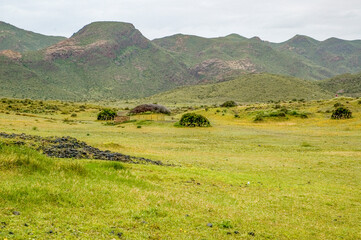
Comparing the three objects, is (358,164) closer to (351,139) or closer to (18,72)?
(351,139)

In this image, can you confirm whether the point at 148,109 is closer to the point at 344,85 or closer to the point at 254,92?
the point at 254,92

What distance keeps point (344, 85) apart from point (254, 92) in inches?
1935

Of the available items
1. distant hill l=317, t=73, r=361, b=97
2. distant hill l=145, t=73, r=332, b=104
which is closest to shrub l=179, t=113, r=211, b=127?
distant hill l=145, t=73, r=332, b=104

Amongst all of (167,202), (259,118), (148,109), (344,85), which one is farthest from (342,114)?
(344,85)

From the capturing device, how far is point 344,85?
5640 inches

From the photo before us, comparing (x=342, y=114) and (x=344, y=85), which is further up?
(x=344, y=85)

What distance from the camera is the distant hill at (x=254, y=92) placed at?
126 meters

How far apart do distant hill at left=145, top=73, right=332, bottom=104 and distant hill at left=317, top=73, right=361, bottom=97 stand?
763 cm

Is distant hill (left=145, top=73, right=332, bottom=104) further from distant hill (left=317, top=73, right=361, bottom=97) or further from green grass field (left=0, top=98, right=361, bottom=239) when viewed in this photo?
green grass field (left=0, top=98, right=361, bottom=239)

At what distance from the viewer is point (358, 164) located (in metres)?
21.4

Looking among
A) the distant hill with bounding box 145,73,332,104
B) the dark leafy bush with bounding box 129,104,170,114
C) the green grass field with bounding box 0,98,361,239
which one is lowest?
the green grass field with bounding box 0,98,361,239

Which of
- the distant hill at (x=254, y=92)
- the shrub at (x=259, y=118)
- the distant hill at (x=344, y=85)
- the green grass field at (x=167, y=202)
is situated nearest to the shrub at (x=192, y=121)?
the shrub at (x=259, y=118)

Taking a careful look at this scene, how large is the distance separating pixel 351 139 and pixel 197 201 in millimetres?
31900

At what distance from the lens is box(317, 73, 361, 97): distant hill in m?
133
